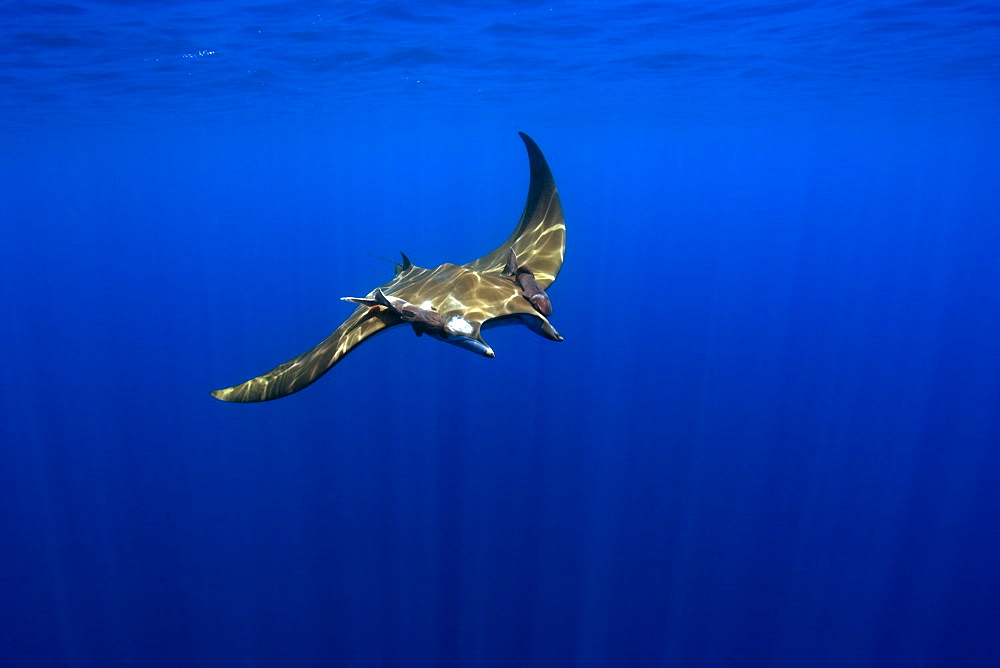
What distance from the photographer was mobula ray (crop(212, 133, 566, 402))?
5480mm

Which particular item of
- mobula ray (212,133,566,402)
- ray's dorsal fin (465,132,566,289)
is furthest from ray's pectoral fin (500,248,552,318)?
ray's dorsal fin (465,132,566,289)

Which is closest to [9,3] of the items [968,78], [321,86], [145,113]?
[321,86]

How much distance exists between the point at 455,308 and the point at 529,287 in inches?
38.6

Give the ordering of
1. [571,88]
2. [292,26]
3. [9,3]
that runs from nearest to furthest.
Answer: [9,3] < [292,26] < [571,88]

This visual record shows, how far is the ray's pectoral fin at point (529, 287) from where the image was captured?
240 inches

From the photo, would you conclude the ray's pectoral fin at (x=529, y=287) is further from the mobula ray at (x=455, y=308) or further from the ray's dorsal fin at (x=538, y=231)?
the ray's dorsal fin at (x=538, y=231)

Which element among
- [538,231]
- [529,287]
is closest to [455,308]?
[529,287]

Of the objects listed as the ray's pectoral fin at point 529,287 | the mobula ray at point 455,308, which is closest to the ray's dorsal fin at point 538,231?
the mobula ray at point 455,308

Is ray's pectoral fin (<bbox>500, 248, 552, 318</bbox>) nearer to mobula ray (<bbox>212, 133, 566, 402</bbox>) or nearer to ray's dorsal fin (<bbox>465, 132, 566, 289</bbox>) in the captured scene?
mobula ray (<bbox>212, 133, 566, 402</bbox>)

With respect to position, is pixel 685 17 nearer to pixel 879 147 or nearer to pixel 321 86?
pixel 321 86

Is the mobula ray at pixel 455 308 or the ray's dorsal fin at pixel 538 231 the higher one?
the ray's dorsal fin at pixel 538 231

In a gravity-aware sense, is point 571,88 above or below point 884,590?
above

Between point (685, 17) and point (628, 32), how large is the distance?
219 cm

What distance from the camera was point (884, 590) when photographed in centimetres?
1285
